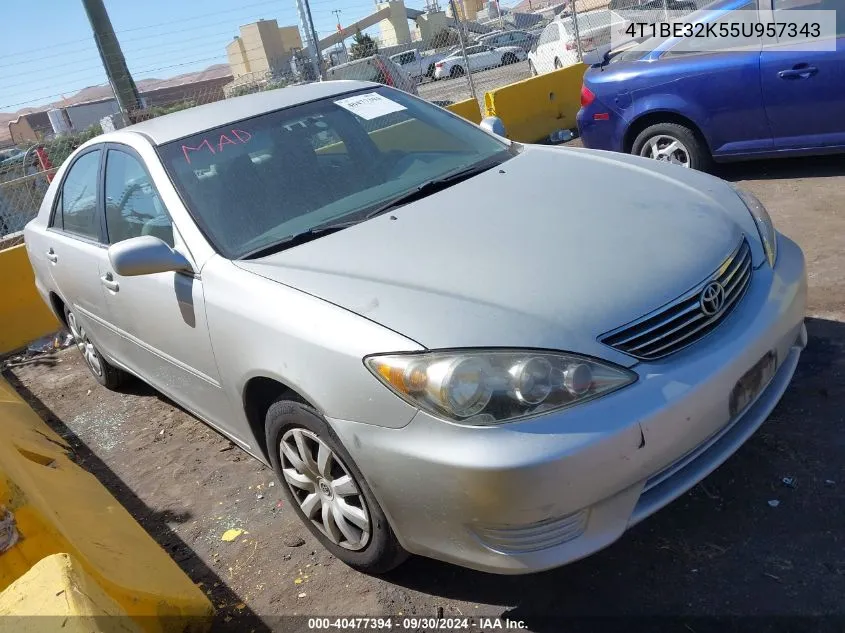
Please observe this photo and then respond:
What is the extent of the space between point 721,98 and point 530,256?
13.4 ft

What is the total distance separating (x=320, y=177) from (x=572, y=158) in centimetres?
119

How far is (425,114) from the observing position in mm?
4043

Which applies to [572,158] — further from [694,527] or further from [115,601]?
[115,601]

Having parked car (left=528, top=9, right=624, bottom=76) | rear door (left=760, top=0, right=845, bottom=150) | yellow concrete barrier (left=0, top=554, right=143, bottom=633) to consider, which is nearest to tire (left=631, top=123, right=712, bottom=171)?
rear door (left=760, top=0, right=845, bottom=150)

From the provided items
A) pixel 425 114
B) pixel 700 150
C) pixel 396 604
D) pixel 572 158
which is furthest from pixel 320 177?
pixel 700 150

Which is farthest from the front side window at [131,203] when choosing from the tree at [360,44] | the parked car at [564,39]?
the tree at [360,44]

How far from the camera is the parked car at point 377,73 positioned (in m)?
14.4

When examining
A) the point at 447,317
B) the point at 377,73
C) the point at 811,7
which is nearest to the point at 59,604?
the point at 447,317

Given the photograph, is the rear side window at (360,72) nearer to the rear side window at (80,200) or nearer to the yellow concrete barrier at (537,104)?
the yellow concrete barrier at (537,104)

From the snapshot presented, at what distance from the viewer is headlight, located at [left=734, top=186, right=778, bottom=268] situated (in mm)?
2899

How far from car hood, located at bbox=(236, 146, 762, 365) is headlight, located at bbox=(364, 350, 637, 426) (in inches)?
1.7

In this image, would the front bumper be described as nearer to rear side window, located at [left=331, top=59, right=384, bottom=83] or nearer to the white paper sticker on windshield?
the white paper sticker on windshield

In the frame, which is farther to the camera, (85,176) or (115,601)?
(85,176)

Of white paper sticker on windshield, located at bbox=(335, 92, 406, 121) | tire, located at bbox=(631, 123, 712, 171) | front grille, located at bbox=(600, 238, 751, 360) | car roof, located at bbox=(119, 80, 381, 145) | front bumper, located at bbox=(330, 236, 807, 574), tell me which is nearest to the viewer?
front bumper, located at bbox=(330, 236, 807, 574)
